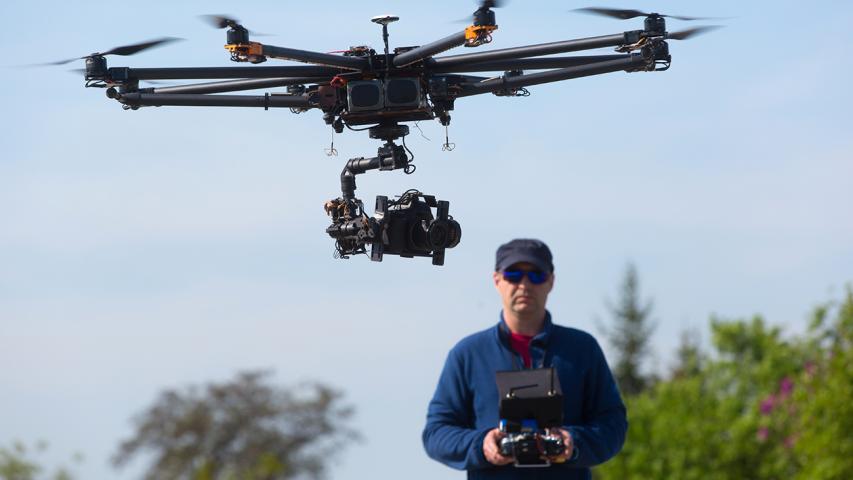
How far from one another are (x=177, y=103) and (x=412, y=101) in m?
1.97

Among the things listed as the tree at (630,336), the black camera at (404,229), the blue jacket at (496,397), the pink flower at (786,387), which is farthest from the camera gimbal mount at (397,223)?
the tree at (630,336)

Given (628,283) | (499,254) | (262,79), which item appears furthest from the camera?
(628,283)

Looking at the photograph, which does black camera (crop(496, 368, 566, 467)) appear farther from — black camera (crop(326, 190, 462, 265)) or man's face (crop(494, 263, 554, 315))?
black camera (crop(326, 190, 462, 265))

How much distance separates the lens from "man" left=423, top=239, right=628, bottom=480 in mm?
→ 8977

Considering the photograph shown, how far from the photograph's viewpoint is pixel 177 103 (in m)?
13.8

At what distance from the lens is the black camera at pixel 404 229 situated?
1334 cm

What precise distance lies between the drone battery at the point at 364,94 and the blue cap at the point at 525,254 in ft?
13.3

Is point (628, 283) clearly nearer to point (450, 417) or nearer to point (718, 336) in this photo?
point (718, 336)

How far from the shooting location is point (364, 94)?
12969mm

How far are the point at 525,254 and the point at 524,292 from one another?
7.5 inches

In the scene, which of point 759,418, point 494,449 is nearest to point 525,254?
point 494,449

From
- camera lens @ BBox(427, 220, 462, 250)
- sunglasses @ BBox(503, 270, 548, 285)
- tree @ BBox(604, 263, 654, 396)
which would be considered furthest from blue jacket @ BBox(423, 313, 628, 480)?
tree @ BBox(604, 263, 654, 396)

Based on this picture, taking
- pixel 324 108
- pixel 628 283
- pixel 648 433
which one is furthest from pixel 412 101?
pixel 628 283

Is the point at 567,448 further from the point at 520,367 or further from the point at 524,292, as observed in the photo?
the point at 524,292
